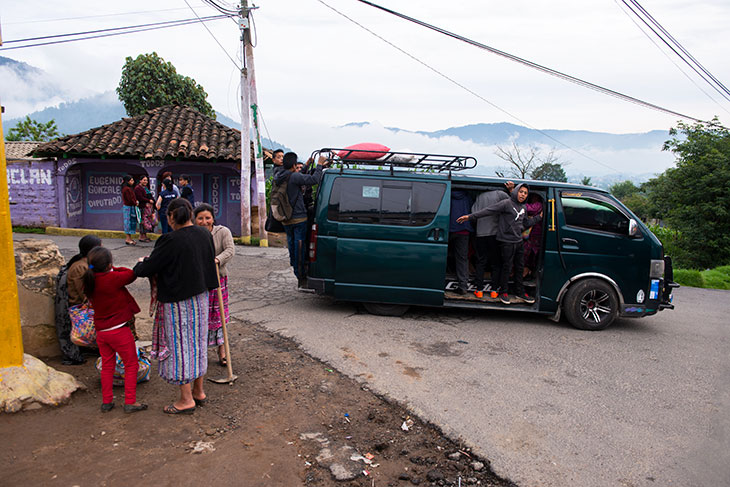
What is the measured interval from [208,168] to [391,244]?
11.4 metres

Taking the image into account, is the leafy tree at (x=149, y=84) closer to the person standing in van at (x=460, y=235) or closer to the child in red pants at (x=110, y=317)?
the person standing in van at (x=460, y=235)

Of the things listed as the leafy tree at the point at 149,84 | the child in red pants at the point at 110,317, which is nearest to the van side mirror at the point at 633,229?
the child in red pants at the point at 110,317

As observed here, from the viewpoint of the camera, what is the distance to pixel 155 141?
15.9 metres

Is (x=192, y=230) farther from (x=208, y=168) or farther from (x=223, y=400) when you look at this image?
(x=208, y=168)

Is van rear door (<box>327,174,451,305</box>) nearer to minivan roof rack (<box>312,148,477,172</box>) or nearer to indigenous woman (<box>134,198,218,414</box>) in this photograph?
minivan roof rack (<box>312,148,477,172</box>)

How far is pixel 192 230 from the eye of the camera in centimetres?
387

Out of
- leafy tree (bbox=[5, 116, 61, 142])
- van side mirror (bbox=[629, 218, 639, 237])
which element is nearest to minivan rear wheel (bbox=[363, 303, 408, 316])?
van side mirror (bbox=[629, 218, 639, 237])

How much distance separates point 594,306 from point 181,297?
5.52 metres

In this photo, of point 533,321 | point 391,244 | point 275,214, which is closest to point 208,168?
point 275,214

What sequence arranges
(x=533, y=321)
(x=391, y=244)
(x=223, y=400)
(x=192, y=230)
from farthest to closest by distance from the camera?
(x=533, y=321)
(x=391, y=244)
(x=223, y=400)
(x=192, y=230)

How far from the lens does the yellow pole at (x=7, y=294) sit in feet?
12.7

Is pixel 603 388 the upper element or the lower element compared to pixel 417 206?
lower

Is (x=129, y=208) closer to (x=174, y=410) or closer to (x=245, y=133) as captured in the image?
(x=245, y=133)

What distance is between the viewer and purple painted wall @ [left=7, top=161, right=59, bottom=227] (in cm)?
1617
